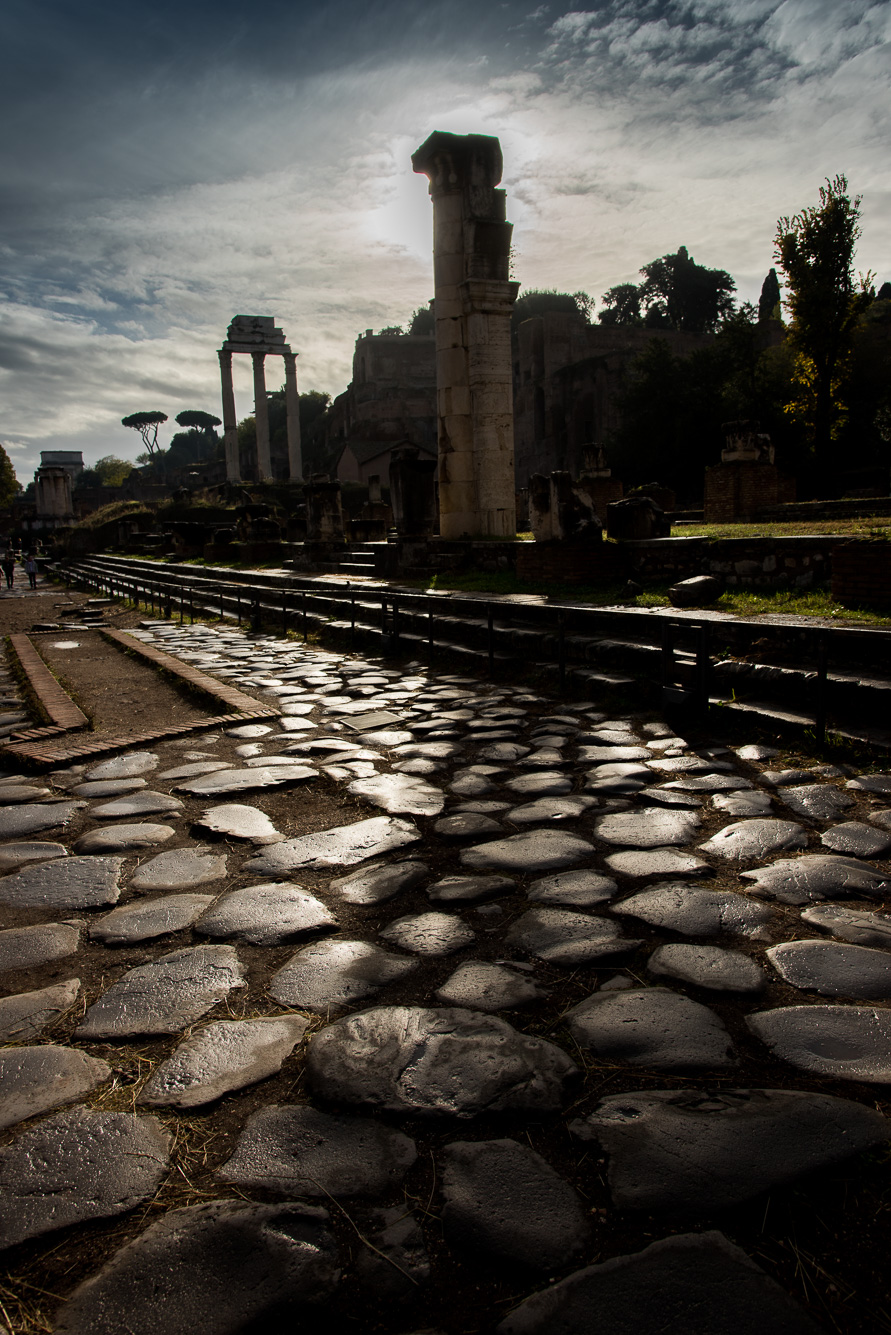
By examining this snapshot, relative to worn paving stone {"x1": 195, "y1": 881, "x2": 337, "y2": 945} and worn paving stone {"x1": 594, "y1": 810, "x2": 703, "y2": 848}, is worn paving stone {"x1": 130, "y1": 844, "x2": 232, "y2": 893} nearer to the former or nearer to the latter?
worn paving stone {"x1": 195, "y1": 881, "x2": 337, "y2": 945}

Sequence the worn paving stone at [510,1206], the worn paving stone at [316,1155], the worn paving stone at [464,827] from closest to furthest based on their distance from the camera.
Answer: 1. the worn paving stone at [510,1206]
2. the worn paving stone at [316,1155]
3. the worn paving stone at [464,827]

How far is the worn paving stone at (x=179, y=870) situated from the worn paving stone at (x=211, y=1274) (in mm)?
1469

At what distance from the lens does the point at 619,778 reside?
11.9 feet

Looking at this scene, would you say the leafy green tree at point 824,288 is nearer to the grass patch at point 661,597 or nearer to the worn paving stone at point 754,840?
the grass patch at point 661,597

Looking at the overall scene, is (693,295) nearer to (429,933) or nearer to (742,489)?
(742,489)

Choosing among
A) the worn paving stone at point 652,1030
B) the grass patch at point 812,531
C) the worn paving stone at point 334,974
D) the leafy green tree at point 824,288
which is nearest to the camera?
the worn paving stone at point 652,1030

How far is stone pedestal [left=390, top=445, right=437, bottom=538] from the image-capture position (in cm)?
1259

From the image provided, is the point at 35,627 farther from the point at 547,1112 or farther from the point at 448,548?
the point at 547,1112

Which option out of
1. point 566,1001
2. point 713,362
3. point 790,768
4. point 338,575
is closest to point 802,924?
point 566,1001

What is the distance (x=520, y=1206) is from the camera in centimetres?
131

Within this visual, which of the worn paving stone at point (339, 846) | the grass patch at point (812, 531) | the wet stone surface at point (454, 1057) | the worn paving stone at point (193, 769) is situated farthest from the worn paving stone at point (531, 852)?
the grass patch at point (812, 531)

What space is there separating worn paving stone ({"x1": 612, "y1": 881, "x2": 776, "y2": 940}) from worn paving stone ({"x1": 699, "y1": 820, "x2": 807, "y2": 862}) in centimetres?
35

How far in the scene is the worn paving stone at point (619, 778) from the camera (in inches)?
138

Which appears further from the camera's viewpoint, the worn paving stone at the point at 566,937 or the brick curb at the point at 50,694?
the brick curb at the point at 50,694
